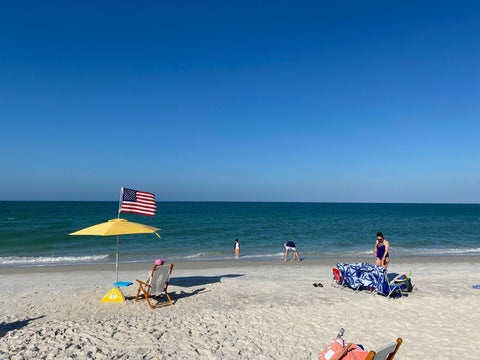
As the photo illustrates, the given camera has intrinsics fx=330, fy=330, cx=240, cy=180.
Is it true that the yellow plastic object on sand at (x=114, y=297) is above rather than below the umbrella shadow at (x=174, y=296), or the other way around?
above

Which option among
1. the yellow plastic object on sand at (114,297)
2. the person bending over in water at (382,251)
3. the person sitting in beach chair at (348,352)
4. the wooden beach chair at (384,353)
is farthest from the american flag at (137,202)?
the person bending over in water at (382,251)

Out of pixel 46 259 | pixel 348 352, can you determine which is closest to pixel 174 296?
pixel 348 352

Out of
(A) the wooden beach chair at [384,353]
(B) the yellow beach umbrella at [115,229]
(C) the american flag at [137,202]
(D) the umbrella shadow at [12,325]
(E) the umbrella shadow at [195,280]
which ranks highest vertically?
(C) the american flag at [137,202]

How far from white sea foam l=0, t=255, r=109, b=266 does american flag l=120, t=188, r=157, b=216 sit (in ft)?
37.7

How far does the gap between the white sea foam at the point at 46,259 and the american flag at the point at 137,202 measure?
11498 millimetres

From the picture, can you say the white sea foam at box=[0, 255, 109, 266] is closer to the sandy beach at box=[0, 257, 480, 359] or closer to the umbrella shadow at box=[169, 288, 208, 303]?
the sandy beach at box=[0, 257, 480, 359]

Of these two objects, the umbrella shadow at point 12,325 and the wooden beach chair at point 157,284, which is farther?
the wooden beach chair at point 157,284

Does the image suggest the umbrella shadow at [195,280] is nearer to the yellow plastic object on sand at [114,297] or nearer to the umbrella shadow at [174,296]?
the umbrella shadow at [174,296]

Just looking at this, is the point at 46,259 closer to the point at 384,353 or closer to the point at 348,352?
the point at 348,352

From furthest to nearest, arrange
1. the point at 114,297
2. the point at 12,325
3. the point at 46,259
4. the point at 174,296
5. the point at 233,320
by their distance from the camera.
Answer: the point at 46,259 → the point at 174,296 → the point at 114,297 → the point at 233,320 → the point at 12,325

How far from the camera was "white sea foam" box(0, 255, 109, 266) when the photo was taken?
17516 mm

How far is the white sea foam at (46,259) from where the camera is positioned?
57.5ft

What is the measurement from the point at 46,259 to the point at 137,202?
43.2 feet

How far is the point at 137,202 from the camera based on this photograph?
867 centimetres
